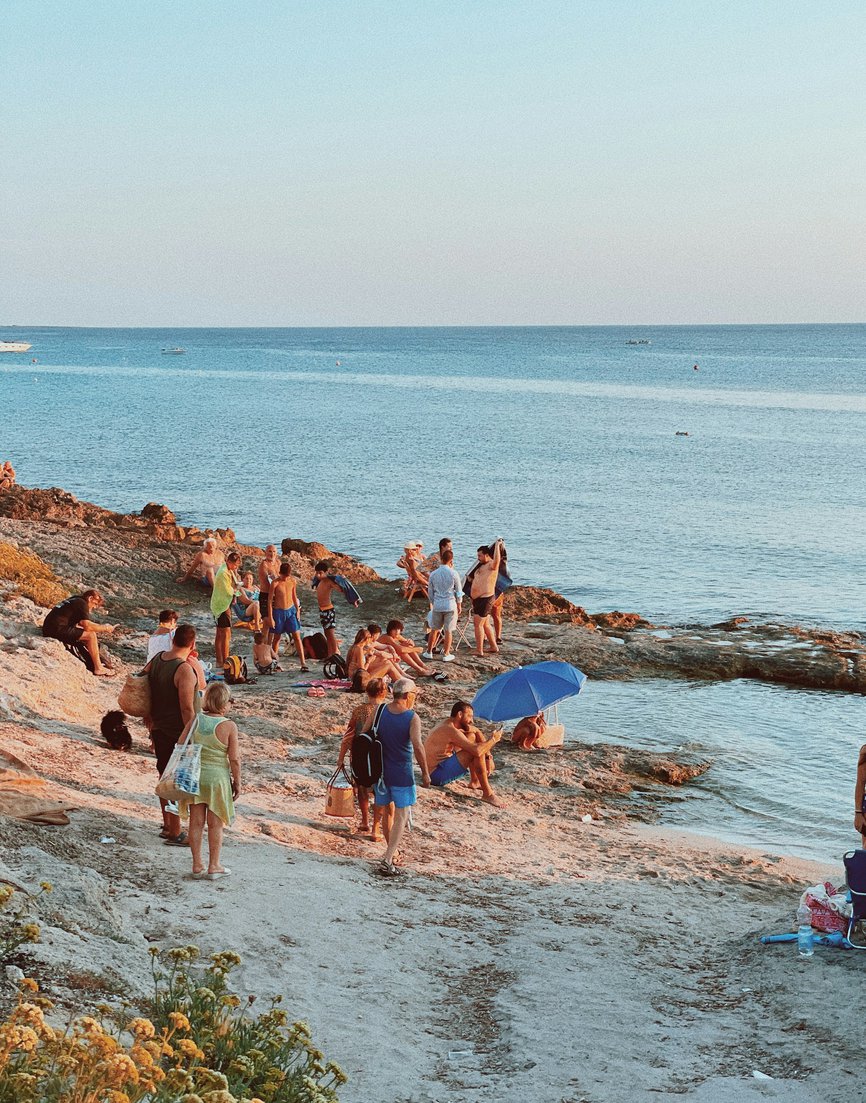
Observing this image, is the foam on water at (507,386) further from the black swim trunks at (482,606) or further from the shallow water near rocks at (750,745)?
the black swim trunks at (482,606)

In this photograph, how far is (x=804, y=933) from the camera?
27.1 ft

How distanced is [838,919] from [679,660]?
1056 cm

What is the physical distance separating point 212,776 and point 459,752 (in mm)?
4437

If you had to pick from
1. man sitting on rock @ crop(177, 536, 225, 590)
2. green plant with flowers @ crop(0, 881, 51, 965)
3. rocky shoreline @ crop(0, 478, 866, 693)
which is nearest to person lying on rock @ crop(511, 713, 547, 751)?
rocky shoreline @ crop(0, 478, 866, 693)

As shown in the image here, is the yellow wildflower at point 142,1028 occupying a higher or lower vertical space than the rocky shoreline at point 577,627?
higher

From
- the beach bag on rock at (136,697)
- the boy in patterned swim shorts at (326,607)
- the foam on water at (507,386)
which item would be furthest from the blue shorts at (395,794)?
the foam on water at (507,386)

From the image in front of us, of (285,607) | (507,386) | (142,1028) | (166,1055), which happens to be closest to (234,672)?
(285,607)

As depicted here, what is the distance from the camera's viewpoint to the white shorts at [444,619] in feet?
56.1

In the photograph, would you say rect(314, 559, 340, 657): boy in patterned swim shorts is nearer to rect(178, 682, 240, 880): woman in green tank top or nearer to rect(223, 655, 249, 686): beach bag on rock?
rect(223, 655, 249, 686): beach bag on rock

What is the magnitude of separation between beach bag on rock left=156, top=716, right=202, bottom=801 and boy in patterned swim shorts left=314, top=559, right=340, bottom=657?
8129 mm

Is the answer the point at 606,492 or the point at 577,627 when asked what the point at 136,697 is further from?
the point at 606,492

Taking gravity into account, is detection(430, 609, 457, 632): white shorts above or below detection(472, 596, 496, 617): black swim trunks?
below

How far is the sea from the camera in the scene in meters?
15.4

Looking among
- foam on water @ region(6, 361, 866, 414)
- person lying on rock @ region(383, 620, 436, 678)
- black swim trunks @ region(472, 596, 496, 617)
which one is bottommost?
person lying on rock @ region(383, 620, 436, 678)
